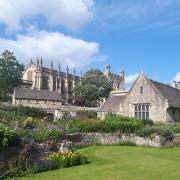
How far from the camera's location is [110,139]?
27938 mm

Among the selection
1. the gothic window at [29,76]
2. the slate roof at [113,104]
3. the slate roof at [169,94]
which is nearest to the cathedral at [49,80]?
the gothic window at [29,76]

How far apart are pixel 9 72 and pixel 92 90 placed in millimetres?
20409

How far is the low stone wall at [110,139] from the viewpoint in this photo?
26188 millimetres

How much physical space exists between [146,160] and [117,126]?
10.2 metres

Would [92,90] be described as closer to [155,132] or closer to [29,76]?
[29,76]

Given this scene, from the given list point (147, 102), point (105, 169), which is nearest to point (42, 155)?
point (105, 169)

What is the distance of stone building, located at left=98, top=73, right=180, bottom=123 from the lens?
41.3 meters

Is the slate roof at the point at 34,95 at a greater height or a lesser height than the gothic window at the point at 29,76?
lesser

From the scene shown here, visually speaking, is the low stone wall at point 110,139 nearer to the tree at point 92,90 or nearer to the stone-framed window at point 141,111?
the stone-framed window at point 141,111

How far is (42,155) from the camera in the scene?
19562 millimetres

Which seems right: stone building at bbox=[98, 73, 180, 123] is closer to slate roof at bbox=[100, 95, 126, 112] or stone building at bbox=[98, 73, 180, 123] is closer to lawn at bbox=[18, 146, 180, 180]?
slate roof at bbox=[100, 95, 126, 112]

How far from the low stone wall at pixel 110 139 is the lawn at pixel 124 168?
4.39 meters

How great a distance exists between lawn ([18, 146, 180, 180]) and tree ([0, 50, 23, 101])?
215 feet

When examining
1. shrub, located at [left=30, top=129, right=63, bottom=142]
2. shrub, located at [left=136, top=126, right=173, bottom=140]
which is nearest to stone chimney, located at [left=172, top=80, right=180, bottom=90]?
shrub, located at [left=136, top=126, right=173, bottom=140]
